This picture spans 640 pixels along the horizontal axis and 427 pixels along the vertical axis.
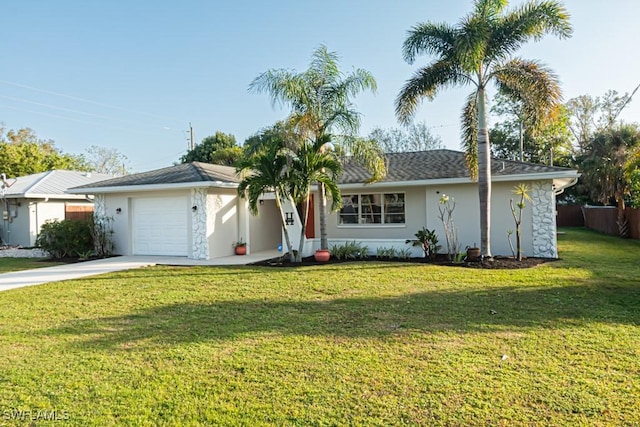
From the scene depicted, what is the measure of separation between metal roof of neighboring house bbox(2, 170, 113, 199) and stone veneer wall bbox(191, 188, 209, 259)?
27.8 feet

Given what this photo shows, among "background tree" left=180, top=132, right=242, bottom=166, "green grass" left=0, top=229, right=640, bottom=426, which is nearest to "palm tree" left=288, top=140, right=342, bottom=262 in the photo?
"green grass" left=0, top=229, right=640, bottom=426

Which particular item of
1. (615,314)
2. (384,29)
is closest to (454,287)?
(615,314)

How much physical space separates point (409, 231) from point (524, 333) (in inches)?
364

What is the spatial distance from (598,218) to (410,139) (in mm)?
21261

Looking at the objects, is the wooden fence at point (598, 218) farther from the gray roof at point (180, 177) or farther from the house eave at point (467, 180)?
the gray roof at point (180, 177)

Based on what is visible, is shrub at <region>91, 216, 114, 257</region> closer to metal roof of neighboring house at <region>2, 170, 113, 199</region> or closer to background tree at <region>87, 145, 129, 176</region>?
metal roof of neighboring house at <region>2, 170, 113, 199</region>

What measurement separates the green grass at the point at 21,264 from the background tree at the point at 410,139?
3414 cm

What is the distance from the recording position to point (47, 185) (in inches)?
805

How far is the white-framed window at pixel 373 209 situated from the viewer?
15023 mm

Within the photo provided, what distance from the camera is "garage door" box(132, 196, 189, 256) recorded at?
15.0 meters

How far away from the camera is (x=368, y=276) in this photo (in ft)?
33.5

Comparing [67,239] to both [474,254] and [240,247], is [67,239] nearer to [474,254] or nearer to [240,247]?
[240,247]

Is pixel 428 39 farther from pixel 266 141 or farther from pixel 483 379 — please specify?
pixel 483 379

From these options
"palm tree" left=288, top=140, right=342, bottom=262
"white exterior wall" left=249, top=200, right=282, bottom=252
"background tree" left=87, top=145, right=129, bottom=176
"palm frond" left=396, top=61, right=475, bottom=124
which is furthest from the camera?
"background tree" left=87, top=145, right=129, bottom=176
